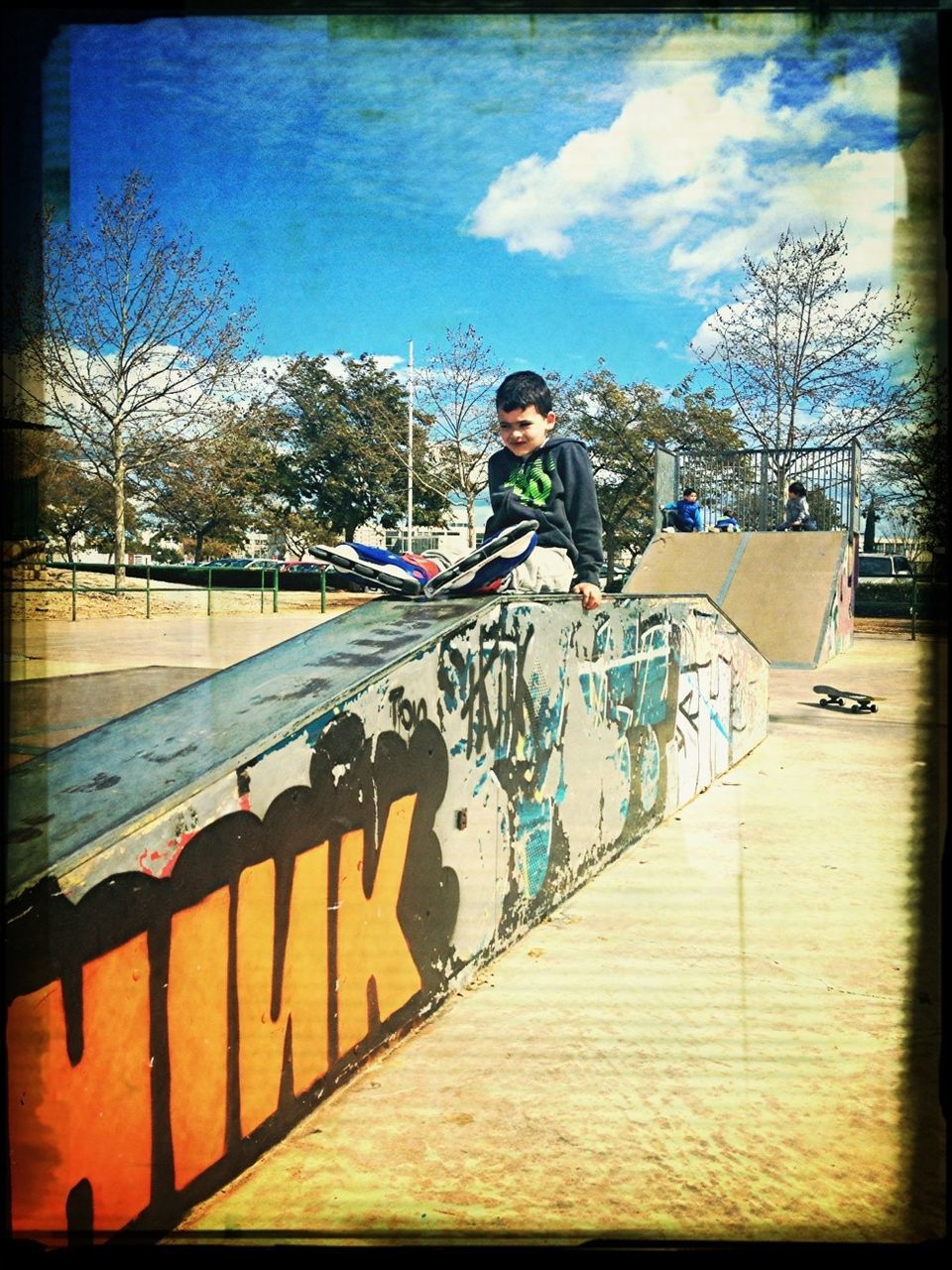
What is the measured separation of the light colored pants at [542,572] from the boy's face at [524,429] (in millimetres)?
430

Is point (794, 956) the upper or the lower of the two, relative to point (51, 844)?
lower

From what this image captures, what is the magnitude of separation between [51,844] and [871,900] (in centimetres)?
316

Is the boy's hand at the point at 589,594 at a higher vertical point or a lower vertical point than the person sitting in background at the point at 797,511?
lower

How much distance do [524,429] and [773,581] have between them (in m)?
10.0

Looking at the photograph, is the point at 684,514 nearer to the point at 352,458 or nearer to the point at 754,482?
the point at 754,482

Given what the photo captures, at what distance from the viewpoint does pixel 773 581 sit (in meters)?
12.6

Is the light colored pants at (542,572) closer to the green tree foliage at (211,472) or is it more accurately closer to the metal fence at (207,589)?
the green tree foliage at (211,472)

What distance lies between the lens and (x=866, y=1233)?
1699 mm

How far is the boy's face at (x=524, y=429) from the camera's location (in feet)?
11.2

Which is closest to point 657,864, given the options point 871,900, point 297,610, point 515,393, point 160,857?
point 871,900

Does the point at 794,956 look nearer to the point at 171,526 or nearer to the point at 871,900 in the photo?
the point at 871,900

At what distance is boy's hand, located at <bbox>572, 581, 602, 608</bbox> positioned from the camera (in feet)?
11.8

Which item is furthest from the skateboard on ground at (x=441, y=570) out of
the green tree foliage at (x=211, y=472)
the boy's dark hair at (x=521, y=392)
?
the green tree foliage at (x=211, y=472)

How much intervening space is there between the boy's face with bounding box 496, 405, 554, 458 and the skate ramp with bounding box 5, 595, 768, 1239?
66cm
